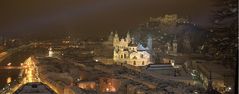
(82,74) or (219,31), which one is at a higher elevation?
(219,31)

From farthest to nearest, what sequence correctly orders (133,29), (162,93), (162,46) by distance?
(133,29)
(162,46)
(162,93)

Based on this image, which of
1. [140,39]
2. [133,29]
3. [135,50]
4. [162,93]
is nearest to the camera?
[162,93]

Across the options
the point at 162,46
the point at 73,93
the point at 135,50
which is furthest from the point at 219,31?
the point at 162,46

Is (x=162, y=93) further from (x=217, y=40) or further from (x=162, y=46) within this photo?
(x=162, y=46)

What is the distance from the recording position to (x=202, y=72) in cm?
1703

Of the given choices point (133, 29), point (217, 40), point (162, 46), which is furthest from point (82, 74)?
point (133, 29)

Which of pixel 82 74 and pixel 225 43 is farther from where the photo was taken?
pixel 82 74

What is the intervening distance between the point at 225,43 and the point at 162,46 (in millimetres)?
24966

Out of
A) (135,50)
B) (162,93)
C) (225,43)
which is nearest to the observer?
(225,43)

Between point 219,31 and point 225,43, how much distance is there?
0.13m

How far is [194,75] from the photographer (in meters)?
17.0

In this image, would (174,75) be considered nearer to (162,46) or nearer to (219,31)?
(162,46)

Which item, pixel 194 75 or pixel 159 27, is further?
pixel 159 27

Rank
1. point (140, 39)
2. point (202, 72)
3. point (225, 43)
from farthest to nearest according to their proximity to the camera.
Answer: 1. point (140, 39)
2. point (202, 72)
3. point (225, 43)
